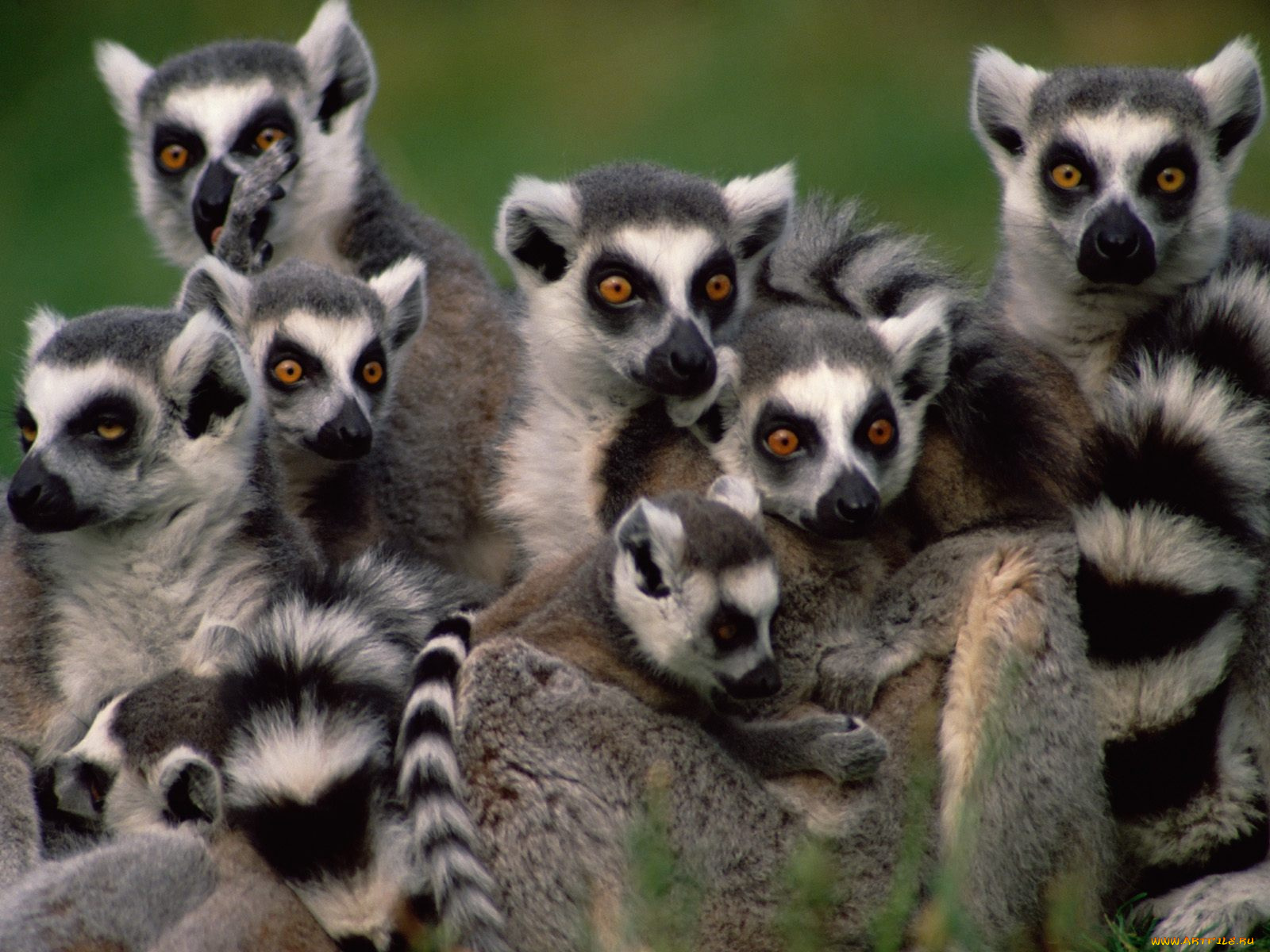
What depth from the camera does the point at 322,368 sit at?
4.42 m

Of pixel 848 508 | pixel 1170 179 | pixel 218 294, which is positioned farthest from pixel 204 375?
pixel 1170 179

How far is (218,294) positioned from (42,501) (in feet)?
3.60

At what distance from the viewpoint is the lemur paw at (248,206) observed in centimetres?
498

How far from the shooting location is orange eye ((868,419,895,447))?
3.74m

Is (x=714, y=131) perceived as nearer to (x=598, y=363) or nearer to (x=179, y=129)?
(x=179, y=129)

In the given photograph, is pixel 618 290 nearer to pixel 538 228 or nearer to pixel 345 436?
pixel 538 228

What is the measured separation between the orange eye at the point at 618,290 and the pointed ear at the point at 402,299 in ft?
2.82

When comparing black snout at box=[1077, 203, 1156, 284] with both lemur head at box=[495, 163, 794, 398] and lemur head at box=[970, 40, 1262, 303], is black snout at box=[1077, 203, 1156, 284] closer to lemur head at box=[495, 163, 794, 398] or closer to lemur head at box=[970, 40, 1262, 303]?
lemur head at box=[970, 40, 1262, 303]

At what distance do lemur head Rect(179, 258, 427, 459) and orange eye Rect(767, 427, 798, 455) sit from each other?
1.17 metres

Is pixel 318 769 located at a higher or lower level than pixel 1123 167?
lower

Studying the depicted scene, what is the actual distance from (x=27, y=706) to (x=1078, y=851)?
2.29 m

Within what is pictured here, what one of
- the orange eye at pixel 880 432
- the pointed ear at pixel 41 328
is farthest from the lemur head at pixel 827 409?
the pointed ear at pixel 41 328

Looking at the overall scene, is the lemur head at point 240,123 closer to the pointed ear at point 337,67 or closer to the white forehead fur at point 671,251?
the pointed ear at point 337,67

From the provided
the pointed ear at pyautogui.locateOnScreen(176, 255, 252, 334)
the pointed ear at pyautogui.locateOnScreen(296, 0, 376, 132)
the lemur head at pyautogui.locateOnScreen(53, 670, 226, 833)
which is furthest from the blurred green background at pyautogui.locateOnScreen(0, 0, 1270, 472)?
the lemur head at pyautogui.locateOnScreen(53, 670, 226, 833)
